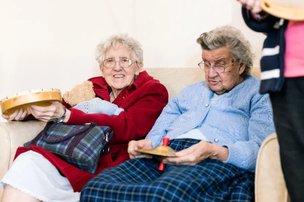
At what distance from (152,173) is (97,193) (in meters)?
0.23

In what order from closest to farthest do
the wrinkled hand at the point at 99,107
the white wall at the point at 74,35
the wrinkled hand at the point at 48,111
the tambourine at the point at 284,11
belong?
the tambourine at the point at 284,11 < the wrinkled hand at the point at 48,111 < the wrinkled hand at the point at 99,107 < the white wall at the point at 74,35

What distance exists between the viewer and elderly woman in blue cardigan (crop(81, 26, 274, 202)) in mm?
1228

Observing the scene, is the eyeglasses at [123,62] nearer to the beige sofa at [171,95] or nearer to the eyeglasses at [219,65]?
the beige sofa at [171,95]

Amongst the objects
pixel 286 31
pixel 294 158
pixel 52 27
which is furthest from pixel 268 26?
pixel 52 27

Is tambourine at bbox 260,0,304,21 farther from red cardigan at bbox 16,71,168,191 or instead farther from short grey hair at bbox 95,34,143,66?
short grey hair at bbox 95,34,143,66

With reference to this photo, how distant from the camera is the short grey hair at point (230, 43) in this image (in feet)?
5.14

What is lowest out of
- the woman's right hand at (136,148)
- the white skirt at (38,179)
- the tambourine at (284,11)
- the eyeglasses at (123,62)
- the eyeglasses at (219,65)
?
the white skirt at (38,179)

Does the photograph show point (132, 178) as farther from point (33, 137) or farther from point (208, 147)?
point (33, 137)

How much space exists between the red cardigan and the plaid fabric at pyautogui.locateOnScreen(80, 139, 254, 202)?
197mm

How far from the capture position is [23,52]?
234cm

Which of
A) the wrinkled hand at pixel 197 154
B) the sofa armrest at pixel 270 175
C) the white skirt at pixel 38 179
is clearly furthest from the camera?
the white skirt at pixel 38 179

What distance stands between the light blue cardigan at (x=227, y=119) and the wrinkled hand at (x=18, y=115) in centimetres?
48

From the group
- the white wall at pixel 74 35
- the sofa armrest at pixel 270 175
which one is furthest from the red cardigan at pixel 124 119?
the sofa armrest at pixel 270 175

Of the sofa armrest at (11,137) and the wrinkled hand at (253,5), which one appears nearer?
the wrinkled hand at (253,5)
